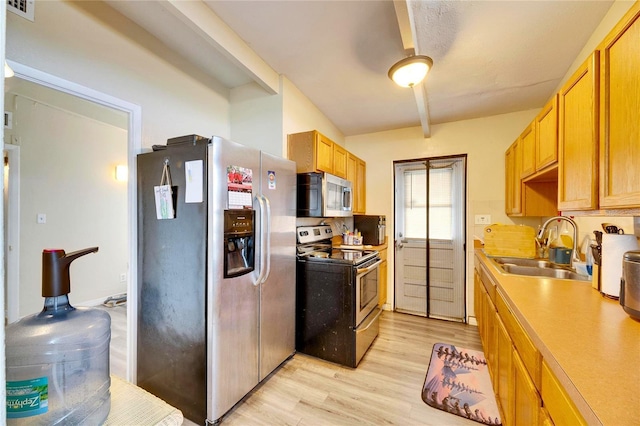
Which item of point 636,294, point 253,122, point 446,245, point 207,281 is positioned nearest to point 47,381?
point 207,281

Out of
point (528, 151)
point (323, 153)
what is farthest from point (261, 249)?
point (528, 151)

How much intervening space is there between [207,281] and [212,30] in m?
1.70

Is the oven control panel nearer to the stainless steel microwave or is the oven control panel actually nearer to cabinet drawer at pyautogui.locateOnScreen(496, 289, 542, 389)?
the stainless steel microwave

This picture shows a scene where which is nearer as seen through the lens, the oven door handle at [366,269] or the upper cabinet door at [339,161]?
the oven door handle at [366,269]

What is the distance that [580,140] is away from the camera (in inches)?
55.9

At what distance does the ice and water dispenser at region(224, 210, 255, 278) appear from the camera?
170 centimetres

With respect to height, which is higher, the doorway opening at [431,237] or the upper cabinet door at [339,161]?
the upper cabinet door at [339,161]

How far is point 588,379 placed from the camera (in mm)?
785

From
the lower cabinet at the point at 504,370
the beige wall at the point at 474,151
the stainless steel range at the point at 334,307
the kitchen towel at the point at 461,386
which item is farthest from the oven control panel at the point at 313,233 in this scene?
the lower cabinet at the point at 504,370

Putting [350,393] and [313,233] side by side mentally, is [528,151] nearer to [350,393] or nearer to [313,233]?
[313,233]

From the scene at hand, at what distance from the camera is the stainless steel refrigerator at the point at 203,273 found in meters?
1.63

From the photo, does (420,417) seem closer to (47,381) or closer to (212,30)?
(47,381)

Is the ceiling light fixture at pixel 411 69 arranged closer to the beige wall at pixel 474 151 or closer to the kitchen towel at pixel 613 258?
the kitchen towel at pixel 613 258

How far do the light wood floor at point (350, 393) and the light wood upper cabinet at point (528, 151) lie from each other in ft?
5.97
